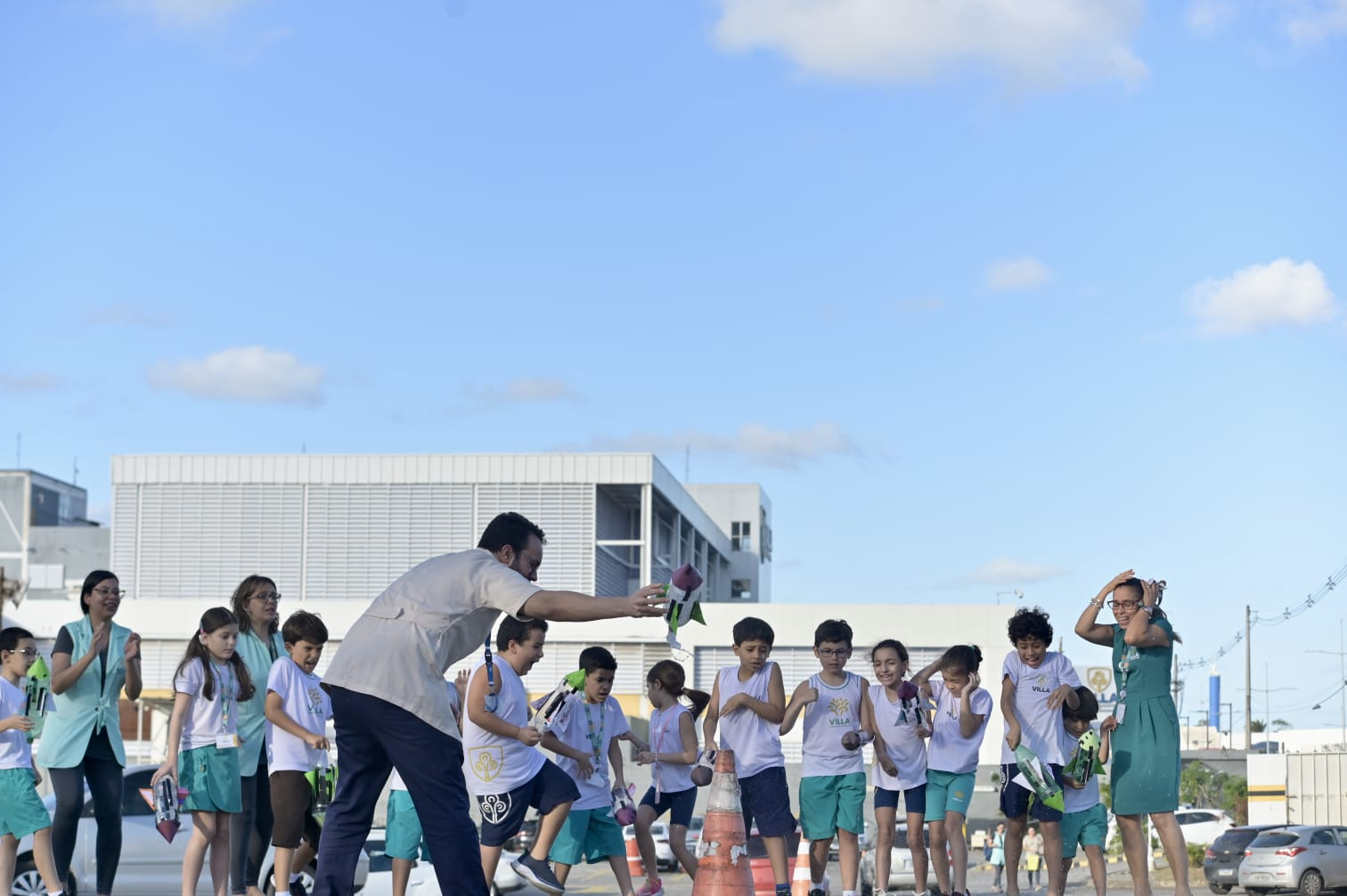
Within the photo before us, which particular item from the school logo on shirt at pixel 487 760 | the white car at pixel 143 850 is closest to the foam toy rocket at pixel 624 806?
the school logo on shirt at pixel 487 760

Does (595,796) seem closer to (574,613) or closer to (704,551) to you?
(574,613)

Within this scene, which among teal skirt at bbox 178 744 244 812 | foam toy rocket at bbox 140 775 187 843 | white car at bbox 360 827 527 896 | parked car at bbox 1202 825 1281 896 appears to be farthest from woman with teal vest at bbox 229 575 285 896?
parked car at bbox 1202 825 1281 896

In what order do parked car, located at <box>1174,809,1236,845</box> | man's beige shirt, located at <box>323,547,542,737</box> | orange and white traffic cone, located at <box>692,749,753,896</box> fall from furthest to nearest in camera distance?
parked car, located at <box>1174,809,1236,845</box> < orange and white traffic cone, located at <box>692,749,753,896</box> < man's beige shirt, located at <box>323,547,542,737</box>

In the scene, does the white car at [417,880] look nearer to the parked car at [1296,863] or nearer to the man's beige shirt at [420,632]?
the man's beige shirt at [420,632]

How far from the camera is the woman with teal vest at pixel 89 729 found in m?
9.91

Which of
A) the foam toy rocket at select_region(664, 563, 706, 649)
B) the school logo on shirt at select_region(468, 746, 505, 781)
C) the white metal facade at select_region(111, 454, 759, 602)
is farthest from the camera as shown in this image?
the white metal facade at select_region(111, 454, 759, 602)

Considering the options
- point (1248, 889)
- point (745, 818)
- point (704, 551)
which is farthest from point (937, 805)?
point (704, 551)

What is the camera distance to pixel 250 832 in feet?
33.1

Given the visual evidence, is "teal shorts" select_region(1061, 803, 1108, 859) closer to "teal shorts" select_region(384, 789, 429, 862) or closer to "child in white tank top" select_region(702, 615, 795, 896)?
"child in white tank top" select_region(702, 615, 795, 896)

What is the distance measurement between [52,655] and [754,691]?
4627 mm

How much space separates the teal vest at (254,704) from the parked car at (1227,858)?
2304 centimetres

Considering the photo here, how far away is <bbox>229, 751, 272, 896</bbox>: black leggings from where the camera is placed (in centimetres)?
991

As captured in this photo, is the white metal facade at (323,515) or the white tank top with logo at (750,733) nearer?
the white tank top with logo at (750,733)

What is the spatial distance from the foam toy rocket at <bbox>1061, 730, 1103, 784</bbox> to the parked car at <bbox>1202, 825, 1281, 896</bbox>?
65.6 feet
